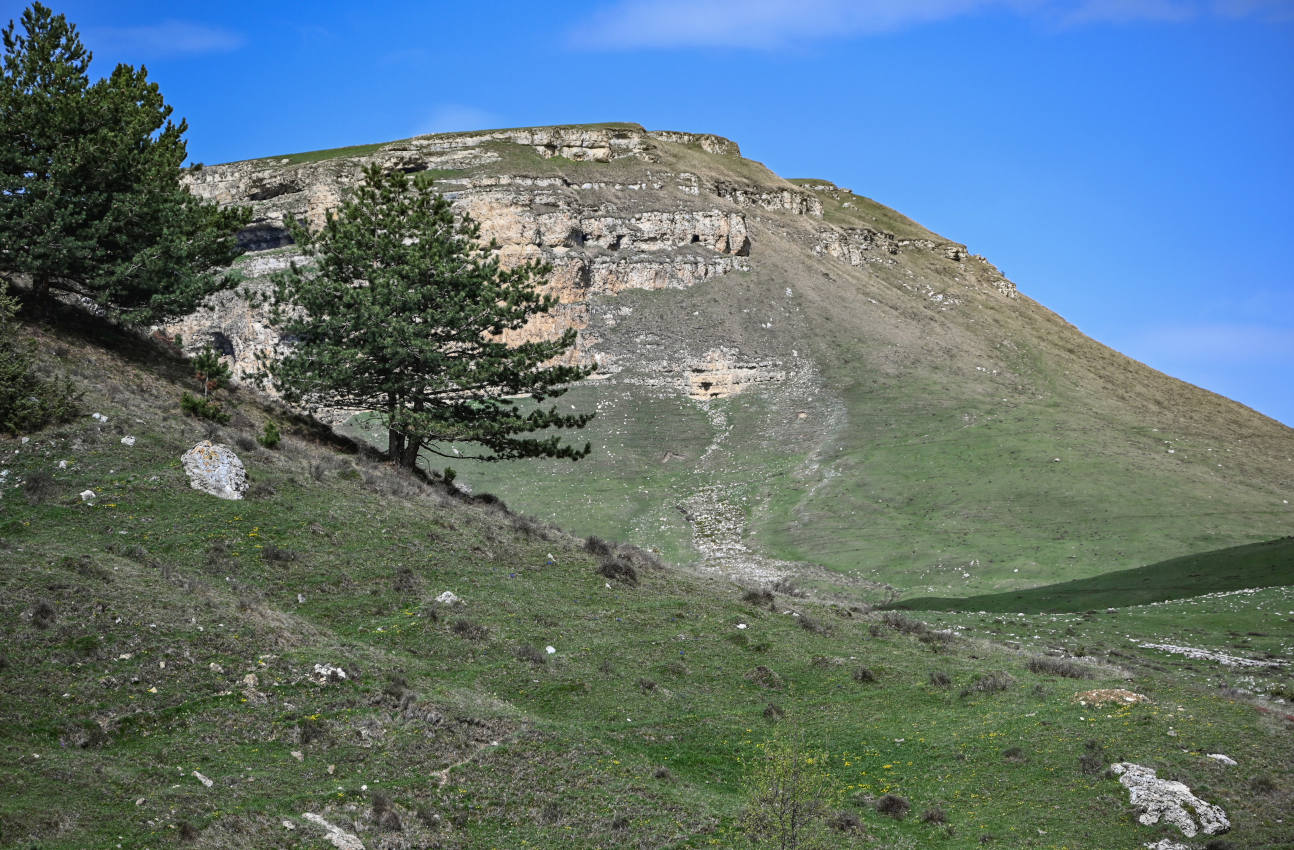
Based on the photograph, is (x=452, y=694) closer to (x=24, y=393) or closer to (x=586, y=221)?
(x=24, y=393)

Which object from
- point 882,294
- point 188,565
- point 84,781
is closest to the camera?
point 84,781

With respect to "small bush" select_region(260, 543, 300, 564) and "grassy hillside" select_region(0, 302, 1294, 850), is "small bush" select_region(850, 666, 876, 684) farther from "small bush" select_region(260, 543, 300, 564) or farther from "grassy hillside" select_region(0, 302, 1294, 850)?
"small bush" select_region(260, 543, 300, 564)

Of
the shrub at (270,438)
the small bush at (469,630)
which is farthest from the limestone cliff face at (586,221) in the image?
the small bush at (469,630)

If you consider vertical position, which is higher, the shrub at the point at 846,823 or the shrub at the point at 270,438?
the shrub at the point at 270,438

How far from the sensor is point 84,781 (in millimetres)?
13602

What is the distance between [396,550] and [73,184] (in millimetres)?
18706

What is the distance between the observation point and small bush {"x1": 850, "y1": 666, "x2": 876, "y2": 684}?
2372 cm

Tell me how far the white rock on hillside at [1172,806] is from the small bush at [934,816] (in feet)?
10.3

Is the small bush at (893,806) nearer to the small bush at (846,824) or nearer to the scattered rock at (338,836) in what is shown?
the small bush at (846,824)

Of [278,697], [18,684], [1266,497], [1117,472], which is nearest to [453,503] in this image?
[278,697]

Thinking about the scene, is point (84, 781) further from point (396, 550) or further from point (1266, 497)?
point (1266, 497)

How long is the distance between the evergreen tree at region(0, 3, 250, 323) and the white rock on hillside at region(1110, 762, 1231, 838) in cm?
3272

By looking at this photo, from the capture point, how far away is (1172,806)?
15.7 metres

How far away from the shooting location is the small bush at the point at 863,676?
2372cm
